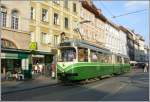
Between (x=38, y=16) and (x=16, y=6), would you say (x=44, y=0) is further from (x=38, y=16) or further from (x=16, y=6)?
(x=16, y=6)

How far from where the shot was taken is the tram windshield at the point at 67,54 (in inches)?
1026

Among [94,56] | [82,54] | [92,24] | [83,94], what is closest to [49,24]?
[94,56]

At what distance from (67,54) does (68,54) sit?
0.31ft

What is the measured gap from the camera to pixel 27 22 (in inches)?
1451

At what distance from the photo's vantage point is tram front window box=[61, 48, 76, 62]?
26062mm

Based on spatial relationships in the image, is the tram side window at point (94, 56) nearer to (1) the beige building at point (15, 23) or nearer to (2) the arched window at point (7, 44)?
(2) the arched window at point (7, 44)

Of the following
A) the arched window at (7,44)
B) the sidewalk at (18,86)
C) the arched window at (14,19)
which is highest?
the arched window at (14,19)

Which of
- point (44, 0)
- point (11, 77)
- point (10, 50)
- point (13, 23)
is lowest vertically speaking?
point (11, 77)

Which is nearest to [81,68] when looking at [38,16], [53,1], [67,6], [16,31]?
[16,31]

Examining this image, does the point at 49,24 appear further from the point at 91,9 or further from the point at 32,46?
the point at 91,9

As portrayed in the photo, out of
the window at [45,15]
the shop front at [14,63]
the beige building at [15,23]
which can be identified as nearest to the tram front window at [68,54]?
the shop front at [14,63]

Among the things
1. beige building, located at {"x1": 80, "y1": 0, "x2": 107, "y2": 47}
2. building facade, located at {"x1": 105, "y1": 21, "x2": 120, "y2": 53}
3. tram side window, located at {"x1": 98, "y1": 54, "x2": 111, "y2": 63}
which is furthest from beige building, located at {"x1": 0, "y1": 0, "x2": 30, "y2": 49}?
building facade, located at {"x1": 105, "y1": 21, "x2": 120, "y2": 53}

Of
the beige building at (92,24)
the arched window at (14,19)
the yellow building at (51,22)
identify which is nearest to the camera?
the arched window at (14,19)

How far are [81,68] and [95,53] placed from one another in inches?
171
